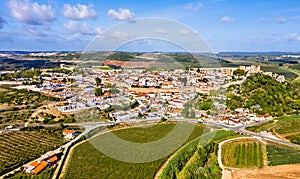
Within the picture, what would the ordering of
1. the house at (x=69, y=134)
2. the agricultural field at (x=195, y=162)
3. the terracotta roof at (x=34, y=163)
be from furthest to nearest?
the house at (x=69, y=134) < the terracotta roof at (x=34, y=163) < the agricultural field at (x=195, y=162)

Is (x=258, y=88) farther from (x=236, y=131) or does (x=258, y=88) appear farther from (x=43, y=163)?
(x=43, y=163)

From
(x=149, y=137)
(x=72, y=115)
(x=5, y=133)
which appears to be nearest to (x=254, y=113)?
(x=149, y=137)

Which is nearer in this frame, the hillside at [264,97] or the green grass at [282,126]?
the green grass at [282,126]

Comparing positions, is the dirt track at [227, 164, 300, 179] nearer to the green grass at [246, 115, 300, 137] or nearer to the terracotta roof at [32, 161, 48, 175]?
the green grass at [246, 115, 300, 137]

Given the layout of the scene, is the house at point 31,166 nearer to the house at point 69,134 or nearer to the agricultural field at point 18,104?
the house at point 69,134

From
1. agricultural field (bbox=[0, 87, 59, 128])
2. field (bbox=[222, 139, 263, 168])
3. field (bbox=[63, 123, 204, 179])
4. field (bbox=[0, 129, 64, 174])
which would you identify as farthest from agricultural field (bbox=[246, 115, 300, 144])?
agricultural field (bbox=[0, 87, 59, 128])

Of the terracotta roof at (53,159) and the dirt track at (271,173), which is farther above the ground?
the terracotta roof at (53,159)

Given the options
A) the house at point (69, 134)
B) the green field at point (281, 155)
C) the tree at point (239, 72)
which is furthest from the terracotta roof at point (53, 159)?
the tree at point (239, 72)

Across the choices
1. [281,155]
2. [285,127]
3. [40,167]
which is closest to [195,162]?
[281,155]
